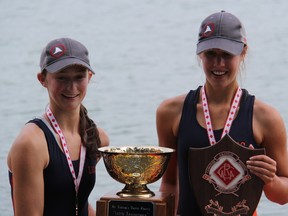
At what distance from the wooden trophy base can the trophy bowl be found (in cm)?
3

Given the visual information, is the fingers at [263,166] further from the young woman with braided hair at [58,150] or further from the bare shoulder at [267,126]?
the young woman with braided hair at [58,150]

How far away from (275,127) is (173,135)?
0.96 ft

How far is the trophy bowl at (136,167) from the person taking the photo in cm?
189

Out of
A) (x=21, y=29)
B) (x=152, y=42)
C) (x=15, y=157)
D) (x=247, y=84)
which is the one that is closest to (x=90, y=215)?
(x=15, y=157)

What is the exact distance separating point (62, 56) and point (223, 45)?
429mm

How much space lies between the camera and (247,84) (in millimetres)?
6398

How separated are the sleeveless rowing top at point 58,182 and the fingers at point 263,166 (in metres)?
0.45

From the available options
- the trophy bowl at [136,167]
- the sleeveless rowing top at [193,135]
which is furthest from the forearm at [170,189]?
the trophy bowl at [136,167]

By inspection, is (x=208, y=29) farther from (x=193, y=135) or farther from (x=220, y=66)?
(x=193, y=135)

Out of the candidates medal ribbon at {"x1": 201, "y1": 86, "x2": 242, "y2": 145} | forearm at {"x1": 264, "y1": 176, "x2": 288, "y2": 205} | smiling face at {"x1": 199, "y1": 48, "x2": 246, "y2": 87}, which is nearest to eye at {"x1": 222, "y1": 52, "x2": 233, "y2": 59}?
smiling face at {"x1": 199, "y1": 48, "x2": 246, "y2": 87}

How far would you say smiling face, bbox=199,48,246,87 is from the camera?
1919 millimetres

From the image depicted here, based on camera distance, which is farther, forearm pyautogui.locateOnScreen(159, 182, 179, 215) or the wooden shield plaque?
forearm pyautogui.locateOnScreen(159, 182, 179, 215)

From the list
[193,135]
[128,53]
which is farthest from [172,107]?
[128,53]

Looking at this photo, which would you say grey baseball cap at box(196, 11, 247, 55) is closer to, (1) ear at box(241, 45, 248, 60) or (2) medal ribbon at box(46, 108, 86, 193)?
(1) ear at box(241, 45, 248, 60)
